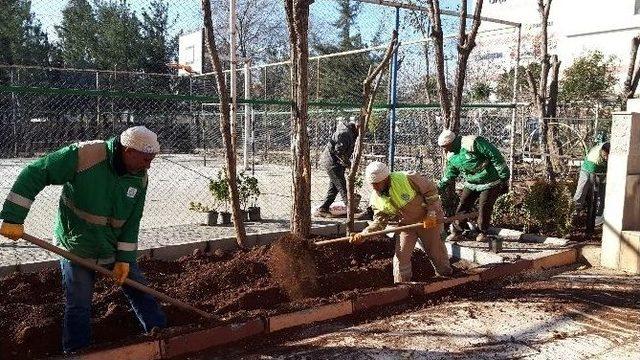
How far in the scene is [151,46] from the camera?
2078cm

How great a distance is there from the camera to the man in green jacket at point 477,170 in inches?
270

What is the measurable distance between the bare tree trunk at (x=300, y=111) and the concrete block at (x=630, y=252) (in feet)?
11.6

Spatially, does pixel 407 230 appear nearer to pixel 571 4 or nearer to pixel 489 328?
pixel 489 328

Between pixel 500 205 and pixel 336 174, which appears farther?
pixel 336 174

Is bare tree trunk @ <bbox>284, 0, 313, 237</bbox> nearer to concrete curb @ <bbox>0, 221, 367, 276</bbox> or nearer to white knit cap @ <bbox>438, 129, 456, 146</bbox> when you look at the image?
concrete curb @ <bbox>0, 221, 367, 276</bbox>

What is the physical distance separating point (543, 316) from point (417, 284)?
1104 mm

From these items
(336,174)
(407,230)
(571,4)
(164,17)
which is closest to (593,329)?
Result: (407,230)

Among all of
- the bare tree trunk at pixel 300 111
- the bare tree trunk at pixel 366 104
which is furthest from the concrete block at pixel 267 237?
the bare tree trunk at pixel 366 104

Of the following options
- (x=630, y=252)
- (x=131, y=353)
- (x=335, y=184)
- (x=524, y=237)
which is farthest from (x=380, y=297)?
(x=335, y=184)

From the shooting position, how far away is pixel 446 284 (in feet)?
17.5

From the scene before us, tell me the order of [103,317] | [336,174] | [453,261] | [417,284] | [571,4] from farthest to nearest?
[571,4]
[336,174]
[453,261]
[417,284]
[103,317]

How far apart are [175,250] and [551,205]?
16.2 ft

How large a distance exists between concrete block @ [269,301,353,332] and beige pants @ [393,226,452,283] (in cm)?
105

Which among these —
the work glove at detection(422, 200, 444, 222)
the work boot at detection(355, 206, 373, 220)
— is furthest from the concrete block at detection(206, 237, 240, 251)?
the work boot at detection(355, 206, 373, 220)
